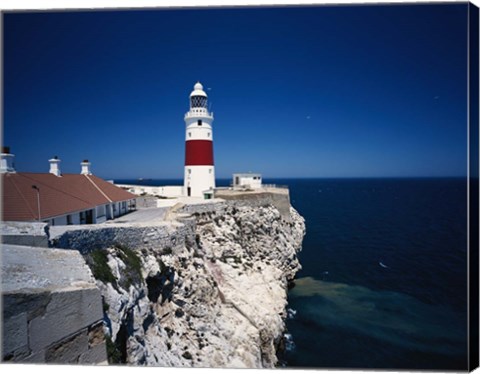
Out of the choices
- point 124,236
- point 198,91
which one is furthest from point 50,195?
point 198,91

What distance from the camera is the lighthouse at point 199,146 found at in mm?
15195

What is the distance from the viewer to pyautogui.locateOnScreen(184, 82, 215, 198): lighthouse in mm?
15195

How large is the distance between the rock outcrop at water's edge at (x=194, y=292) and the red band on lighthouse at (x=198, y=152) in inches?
146

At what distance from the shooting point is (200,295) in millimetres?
8086

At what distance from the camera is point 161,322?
680 cm

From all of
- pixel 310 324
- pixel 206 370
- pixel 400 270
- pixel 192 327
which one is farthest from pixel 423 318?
pixel 206 370

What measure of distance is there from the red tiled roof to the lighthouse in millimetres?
4474

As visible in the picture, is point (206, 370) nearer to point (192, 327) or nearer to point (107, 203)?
point (192, 327)

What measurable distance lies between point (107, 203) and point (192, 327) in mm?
5553

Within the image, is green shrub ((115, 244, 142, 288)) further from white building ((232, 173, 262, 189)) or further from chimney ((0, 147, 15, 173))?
white building ((232, 173, 262, 189))

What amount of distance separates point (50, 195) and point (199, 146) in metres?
8.17

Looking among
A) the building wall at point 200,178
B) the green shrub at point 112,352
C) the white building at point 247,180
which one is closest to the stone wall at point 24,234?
the green shrub at point 112,352

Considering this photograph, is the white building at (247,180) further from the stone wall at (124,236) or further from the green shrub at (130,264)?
the green shrub at (130,264)

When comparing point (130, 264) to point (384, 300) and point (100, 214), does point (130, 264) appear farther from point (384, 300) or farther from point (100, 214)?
point (384, 300)
